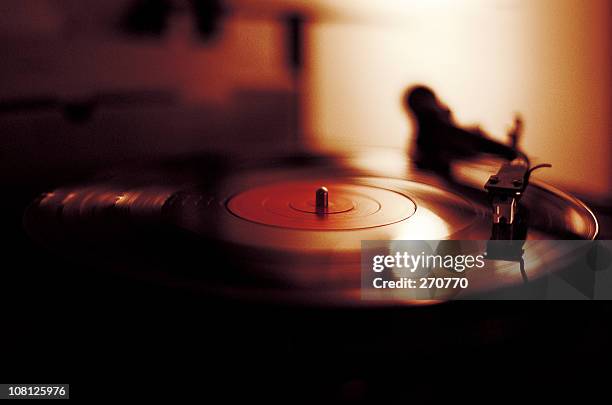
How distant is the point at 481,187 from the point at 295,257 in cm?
40

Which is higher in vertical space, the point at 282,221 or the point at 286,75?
the point at 286,75

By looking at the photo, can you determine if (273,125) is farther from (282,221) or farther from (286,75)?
(282,221)

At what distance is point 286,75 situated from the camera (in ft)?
5.39

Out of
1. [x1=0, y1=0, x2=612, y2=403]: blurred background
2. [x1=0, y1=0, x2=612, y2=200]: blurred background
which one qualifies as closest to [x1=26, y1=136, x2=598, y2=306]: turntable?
[x1=0, y1=0, x2=612, y2=403]: blurred background

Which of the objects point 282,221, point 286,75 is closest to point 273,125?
point 286,75

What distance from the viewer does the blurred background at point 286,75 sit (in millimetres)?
1224

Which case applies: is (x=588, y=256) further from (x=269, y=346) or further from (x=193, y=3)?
(x=193, y=3)

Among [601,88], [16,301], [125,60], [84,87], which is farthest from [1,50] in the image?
[601,88]

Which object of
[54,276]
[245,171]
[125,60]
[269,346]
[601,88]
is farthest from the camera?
[601,88]

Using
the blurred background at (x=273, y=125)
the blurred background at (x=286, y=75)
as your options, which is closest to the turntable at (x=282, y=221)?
the blurred background at (x=273, y=125)

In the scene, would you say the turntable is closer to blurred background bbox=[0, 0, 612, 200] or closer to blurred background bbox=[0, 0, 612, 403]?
blurred background bbox=[0, 0, 612, 403]

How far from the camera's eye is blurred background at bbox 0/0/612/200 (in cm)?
122

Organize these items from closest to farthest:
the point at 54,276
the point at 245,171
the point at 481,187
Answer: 1. the point at 54,276
2. the point at 481,187
3. the point at 245,171

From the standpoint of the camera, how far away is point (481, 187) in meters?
0.96
